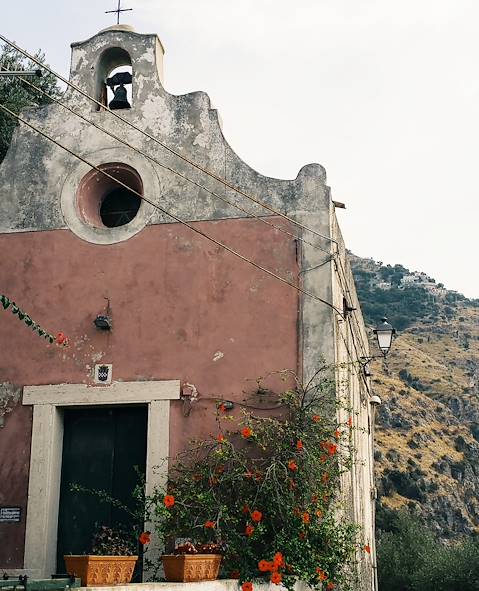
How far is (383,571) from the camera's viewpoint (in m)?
30.9

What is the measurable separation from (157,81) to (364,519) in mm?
8454

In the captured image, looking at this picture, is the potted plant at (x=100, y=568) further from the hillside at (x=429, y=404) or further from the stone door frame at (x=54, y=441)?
the hillside at (x=429, y=404)

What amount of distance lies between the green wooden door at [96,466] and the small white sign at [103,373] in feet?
1.32

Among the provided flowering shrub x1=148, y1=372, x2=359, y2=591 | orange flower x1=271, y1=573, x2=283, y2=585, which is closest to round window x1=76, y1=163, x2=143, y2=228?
flowering shrub x1=148, y1=372, x2=359, y2=591

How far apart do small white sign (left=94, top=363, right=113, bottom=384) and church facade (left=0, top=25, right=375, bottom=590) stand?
0.02m

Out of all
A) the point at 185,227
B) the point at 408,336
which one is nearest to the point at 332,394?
the point at 185,227

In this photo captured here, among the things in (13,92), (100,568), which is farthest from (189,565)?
(13,92)

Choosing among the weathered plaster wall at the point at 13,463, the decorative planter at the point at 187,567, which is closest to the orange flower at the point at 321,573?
the decorative planter at the point at 187,567

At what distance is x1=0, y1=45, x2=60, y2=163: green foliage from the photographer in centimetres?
1664

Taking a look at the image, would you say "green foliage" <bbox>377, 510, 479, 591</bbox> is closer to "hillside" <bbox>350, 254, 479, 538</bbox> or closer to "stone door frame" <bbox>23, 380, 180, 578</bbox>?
"hillside" <bbox>350, 254, 479, 538</bbox>

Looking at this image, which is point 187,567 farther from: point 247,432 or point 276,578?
point 247,432

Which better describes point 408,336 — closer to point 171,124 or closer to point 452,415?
point 452,415

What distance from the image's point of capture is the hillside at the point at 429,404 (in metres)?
51.3

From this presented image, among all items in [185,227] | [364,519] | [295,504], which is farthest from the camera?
[364,519]
